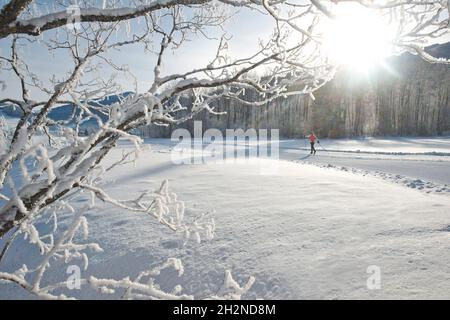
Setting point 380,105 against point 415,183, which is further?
point 380,105

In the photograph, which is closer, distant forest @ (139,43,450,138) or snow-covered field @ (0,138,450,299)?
snow-covered field @ (0,138,450,299)

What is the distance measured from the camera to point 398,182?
794cm

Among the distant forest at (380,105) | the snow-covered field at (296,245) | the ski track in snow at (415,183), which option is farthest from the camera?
the distant forest at (380,105)

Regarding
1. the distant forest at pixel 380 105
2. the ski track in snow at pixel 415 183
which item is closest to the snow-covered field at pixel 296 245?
the ski track in snow at pixel 415 183

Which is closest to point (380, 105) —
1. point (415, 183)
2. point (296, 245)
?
point (415, 183)

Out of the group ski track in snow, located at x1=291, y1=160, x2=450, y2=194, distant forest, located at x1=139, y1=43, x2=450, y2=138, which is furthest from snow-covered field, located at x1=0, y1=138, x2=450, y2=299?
distant forest, located at x1=139, y1=43, x2=450, y2=138

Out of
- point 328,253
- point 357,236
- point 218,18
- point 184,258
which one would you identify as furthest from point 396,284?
point 218,18

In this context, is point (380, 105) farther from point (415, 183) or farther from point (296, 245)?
point (296, 245)

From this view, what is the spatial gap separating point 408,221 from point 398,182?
195 inches

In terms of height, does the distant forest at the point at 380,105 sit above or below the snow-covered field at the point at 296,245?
above

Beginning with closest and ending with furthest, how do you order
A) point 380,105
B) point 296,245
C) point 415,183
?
1. point 296,245
2. point 415,183
3. point 380,105

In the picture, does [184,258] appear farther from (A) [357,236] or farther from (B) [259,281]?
(A) [357,236]

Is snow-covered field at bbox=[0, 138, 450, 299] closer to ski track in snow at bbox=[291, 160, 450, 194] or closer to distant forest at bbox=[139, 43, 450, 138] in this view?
ski track in snow at bbox=[291, 160, 450, 194]

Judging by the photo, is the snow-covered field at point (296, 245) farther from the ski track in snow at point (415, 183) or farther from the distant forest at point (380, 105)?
the distant forest at point (380, 105)
